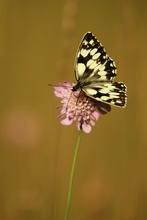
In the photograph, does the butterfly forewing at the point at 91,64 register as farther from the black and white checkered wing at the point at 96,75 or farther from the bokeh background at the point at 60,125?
the bokeh background at the point at 60,125

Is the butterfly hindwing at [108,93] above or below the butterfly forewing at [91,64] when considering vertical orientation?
below

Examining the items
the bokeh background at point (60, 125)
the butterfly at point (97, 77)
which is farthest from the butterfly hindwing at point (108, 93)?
the bokeh background at point (60, 125)

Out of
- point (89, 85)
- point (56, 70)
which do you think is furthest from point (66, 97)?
point (56, 70)

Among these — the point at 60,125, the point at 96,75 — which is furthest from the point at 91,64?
the point at 60,125

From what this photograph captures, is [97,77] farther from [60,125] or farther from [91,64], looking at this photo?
[60,125]

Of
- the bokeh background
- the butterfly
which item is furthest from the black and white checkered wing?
the bokeh background

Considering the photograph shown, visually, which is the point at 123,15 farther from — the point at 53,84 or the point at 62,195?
the point at 62,195
